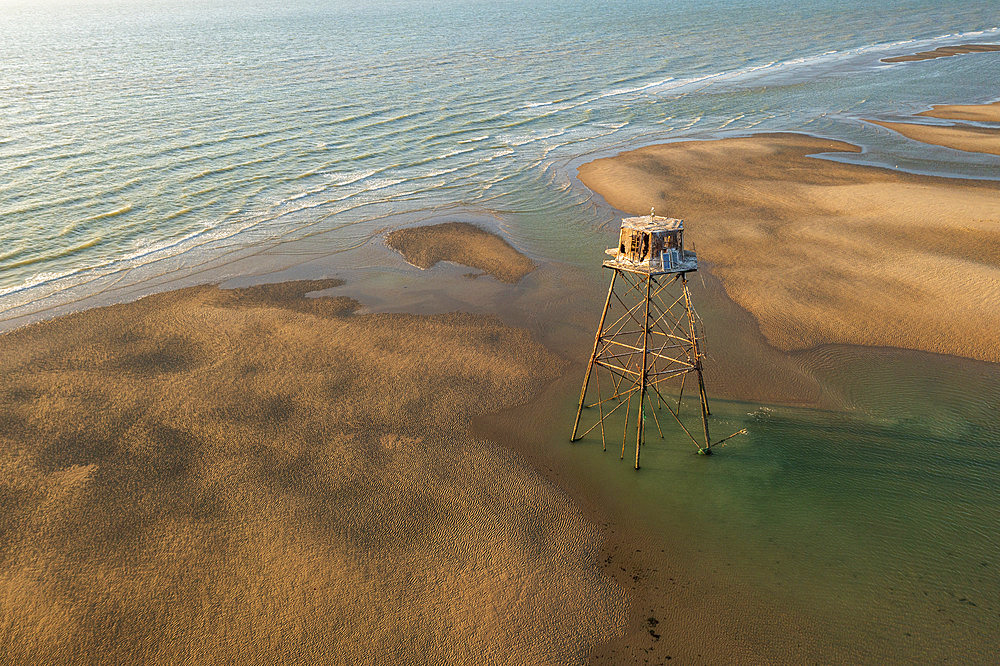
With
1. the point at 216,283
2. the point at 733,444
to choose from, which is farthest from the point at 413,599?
the point at 216,283

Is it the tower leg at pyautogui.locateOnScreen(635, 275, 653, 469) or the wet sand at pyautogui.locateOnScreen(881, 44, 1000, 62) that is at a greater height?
the tower leg at pyautogui.locateOnScreen(635, 275, 653, 469)

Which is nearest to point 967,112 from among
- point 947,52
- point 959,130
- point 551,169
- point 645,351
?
point 959,130

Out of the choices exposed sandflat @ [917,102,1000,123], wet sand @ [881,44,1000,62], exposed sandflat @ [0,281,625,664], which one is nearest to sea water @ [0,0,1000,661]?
exposed sandflat @ [917,102,1000,123]

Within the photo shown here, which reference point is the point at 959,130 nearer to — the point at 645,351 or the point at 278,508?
the point at 645,351

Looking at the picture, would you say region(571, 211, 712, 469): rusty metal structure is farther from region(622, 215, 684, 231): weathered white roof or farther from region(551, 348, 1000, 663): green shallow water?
region(551, 348, 1000, 663): green shallow water

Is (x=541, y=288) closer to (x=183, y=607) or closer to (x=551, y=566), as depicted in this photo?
(x=551, y=566)

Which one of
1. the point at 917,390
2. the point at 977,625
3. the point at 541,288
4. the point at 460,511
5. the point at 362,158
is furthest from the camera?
Result: the point at 362,158

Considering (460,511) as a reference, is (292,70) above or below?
above

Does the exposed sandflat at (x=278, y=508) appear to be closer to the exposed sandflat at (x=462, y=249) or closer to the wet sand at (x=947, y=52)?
the exposed sandflat at (x=462, y=249)
